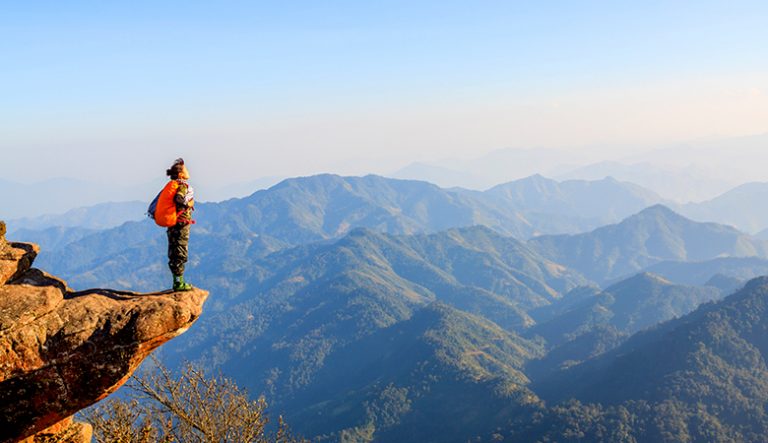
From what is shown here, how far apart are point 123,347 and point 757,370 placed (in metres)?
234

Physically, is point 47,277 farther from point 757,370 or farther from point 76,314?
point 757,370

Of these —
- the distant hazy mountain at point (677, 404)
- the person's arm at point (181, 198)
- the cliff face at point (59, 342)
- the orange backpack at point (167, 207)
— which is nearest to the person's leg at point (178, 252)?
the orange backpack at point (167, 207)

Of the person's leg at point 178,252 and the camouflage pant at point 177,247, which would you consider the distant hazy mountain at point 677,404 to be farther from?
the camouflage pant at point 177,247

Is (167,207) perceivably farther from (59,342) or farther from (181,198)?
(59,342)

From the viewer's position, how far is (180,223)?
21781mm

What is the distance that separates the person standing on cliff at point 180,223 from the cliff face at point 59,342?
2246 mm

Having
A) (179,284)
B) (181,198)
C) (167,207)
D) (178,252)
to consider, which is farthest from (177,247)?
(181,198)

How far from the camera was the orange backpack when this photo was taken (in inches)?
829

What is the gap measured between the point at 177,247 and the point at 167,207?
5.78 ft

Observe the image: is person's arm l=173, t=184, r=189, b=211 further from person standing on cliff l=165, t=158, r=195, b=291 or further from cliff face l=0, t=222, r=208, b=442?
cliff face l=0, t=222, r=208, b=442

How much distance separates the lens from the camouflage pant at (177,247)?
70.9 ft

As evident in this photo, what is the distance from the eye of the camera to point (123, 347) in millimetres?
18312

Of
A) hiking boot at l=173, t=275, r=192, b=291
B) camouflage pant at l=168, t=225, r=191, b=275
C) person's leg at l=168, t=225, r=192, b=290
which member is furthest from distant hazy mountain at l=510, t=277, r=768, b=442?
camouflage pant at l=168, t=225, r=191, b=275

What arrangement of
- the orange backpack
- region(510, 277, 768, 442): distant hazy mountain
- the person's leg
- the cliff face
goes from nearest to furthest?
the cliff face → the orange backpack → the person's leg → region(510, 277, 768, 442): distant hazy mountain
